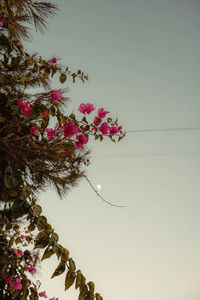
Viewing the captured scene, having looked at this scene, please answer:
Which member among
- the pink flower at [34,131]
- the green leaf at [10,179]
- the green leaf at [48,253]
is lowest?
the green leaf at [48,253]

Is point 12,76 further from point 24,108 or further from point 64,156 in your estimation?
point 64,156

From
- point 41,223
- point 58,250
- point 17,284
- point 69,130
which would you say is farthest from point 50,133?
point 17,284

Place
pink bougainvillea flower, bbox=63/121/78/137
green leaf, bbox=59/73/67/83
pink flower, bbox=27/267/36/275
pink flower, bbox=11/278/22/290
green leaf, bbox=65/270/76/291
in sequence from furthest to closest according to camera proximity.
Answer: green leaf, bbox=59/73/67/83, pink flower, bbox=27/267/36/275, pink bougainvillea flower, bbox=63/121/78/137, pink flower, bbox=11/278/22/290, green leaf, bbox=65/270/76/291

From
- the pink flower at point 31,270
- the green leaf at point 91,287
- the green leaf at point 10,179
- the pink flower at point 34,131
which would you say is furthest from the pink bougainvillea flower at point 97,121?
the pink flower at point 31,270

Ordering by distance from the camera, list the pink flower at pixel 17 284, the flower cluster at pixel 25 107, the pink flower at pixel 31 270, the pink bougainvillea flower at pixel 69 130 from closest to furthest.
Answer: the flower cluster at pixel 25 107, the pink flower at pixel 17 284, the pink bougainvillea flower at pixel 69 130, the pink flower at pixel 31 270

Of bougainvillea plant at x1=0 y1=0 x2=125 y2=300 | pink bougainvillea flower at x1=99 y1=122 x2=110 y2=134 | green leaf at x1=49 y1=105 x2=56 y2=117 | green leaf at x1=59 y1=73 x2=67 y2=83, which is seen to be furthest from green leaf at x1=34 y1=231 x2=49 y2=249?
green leaf at x1=59 y1=73 x2=67 y2=83

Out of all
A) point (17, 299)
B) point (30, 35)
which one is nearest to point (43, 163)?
point (17, 299)

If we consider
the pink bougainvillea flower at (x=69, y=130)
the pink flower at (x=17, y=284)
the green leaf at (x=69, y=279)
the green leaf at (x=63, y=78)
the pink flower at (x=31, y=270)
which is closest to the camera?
the green leaf at (x=69, y=279)

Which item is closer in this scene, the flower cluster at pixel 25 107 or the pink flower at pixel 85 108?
the flower cluster at pixel 25 107

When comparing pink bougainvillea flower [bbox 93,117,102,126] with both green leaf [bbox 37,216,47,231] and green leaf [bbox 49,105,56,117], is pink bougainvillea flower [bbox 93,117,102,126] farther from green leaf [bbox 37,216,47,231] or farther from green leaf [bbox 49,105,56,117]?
green leaf [bbox 37,216,47,231]

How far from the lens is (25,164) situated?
108cm

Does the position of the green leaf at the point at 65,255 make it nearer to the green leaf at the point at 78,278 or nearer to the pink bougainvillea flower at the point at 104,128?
the green leaf at the point at 78,278

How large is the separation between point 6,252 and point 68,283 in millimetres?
540

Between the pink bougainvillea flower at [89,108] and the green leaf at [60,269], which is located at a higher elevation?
the pink bougainvillea flower at [89,108]
